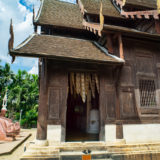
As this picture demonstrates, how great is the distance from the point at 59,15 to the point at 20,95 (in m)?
17.7

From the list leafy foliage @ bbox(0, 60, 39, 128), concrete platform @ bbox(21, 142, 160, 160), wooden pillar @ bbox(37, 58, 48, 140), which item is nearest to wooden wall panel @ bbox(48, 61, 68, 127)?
wooden pillar @ bbox(37, 58, 48, 140)

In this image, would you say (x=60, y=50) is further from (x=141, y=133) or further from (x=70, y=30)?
(x=141, y=133)

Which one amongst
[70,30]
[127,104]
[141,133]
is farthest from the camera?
[70,30]

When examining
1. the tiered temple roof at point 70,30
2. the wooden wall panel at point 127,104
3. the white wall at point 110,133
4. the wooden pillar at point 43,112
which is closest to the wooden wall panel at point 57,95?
the wooden pillar at point 43,112

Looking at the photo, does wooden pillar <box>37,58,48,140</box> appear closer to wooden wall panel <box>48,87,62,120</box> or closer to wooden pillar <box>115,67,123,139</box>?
wooden wall panel <box>48,87,62,120</box>

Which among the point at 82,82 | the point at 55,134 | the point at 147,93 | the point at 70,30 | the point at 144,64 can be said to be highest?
the point at 70,30

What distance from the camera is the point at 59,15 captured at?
8.27 m

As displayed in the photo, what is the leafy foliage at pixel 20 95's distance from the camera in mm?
21812

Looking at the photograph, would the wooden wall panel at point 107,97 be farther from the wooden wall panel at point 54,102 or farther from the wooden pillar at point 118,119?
the wooden wall panel at point 54,102

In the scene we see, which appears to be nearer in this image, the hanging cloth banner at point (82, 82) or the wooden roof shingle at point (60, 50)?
the wooden roof shingle at point (60, 50)

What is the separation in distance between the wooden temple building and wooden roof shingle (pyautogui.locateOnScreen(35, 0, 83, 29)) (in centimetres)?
16

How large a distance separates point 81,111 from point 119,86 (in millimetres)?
4382

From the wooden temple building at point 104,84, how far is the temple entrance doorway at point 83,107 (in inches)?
1.9

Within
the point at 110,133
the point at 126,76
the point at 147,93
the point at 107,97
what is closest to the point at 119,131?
the point at 110,133
